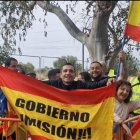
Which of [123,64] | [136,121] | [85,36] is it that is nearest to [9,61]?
[123,64]

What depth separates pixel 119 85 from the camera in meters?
5.89

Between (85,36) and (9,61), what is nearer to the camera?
(9,61)

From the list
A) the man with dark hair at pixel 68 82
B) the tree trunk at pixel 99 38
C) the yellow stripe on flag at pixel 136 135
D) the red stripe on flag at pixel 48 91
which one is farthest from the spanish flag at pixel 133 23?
the tree trunk at pixel 99 38

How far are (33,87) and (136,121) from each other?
1.44 metres

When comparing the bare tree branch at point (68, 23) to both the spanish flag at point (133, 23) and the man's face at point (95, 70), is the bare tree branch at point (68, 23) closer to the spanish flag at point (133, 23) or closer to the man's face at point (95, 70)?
the man's face at point (95, 70)

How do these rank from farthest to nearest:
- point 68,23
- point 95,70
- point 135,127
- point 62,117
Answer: point 68,23
point 95,70
point 135,127
point 62,117

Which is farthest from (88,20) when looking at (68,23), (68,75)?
(68,75)

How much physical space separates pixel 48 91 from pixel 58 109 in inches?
9.9

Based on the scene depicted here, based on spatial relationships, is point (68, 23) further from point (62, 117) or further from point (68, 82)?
point (62, 117)

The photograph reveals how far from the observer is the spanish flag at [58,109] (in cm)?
539

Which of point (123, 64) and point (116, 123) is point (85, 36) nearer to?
point (123, 64)

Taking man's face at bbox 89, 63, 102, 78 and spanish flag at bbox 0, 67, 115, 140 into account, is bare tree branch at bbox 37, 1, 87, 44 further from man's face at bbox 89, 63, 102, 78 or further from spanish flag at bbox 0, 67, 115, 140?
spanish flag at bbox 0, 67, 115, 140

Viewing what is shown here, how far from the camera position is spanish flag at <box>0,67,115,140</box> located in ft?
17.7

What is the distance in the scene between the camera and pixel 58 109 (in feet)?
18.0
